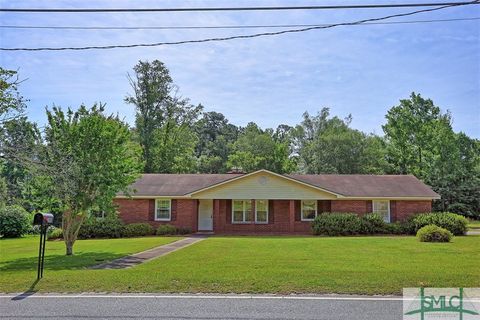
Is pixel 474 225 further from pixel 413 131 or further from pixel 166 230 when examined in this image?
pixel 166 230

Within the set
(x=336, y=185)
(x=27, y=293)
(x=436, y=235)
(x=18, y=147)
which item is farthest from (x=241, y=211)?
(x=27, y=293)

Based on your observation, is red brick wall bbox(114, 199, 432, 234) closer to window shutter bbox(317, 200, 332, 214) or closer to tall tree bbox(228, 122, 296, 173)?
window shutter bbox(317, 200, 332, 214)

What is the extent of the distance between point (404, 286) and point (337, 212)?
19.1 meters

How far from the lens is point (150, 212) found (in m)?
28.1

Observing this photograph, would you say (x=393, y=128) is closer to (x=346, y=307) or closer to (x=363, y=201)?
(x=363, y=201)

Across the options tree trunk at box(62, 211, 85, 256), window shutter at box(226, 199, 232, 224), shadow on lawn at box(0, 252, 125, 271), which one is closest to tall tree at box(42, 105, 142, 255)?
tree trunk at box(62, 211, 85, 256)

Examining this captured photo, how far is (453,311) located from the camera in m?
6.91

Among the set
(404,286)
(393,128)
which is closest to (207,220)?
(404,286)

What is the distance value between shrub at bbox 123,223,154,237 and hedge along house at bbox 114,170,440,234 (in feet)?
4.46

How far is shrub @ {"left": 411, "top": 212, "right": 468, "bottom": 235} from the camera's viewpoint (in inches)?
953

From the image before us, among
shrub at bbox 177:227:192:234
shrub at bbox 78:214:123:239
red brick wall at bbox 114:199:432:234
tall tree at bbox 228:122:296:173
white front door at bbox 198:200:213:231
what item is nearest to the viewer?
shrub at bbox 78:214:123:239

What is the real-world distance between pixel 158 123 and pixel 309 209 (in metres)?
23.2

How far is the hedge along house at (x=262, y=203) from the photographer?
90.9 ft

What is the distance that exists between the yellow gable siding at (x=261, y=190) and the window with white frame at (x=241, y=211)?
132 centimetres
